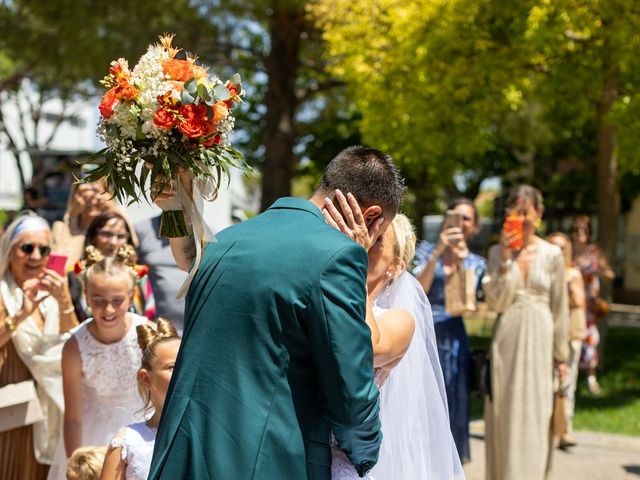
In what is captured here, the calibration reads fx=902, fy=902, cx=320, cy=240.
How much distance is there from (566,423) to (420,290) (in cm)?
305

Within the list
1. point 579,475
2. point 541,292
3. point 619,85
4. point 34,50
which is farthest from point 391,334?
point 34,50

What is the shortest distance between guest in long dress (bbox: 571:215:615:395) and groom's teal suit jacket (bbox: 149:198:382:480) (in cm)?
898

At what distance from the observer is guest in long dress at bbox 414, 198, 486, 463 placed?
639 cm

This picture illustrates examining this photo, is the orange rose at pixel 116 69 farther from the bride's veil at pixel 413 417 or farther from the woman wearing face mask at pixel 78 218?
the woman wearing face mask at pixel 78 218

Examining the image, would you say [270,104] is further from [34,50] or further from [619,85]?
[619,85]

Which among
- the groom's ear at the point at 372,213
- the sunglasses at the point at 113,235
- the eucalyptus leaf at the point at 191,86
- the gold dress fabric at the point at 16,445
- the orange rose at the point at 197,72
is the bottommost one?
the gold dress fabric at the point at 16,445

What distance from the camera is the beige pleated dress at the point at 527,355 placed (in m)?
6.32

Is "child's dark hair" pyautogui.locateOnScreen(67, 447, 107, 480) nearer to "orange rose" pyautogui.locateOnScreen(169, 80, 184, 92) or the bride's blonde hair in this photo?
the bride's blonde hair

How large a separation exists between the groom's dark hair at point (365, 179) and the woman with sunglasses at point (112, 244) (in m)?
2.82

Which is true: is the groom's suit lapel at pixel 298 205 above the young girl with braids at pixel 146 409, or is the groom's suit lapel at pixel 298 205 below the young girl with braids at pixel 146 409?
above

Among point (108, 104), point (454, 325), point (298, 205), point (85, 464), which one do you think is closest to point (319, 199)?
point (298, 205)

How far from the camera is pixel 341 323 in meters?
2.49

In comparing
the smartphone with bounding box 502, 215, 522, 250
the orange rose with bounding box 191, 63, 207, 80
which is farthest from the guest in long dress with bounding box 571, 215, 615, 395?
the orange rose with bounding box 191, 63, 207, 80

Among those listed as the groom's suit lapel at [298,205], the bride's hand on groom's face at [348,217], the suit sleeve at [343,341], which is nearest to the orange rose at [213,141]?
the groom's suit lapel at [298,205]
